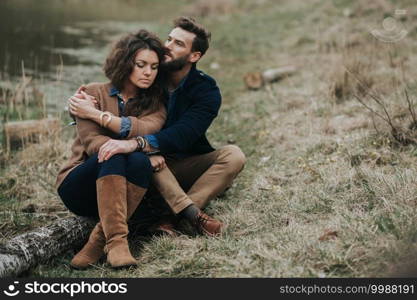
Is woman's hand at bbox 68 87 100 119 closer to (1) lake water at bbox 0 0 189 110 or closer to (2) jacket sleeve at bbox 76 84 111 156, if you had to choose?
(2) jacket sleeve at bbox 76 84 111 156

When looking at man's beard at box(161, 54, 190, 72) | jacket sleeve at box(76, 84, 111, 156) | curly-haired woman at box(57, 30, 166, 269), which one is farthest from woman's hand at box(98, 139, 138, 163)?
man's beard at box(161, 54, 190, 72)

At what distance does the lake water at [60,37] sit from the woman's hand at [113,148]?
5.97 feet

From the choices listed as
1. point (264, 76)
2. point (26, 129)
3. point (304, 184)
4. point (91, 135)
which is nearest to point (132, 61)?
point (91, 135)

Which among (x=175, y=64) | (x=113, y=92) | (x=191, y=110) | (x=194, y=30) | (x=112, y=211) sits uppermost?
(x=194, y=30)

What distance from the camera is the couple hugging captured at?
2891 mm

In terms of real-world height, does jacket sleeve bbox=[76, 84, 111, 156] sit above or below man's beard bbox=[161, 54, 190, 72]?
below

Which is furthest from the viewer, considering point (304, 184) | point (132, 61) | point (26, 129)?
point (26, 129)

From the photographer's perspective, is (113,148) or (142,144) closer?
(113,148)

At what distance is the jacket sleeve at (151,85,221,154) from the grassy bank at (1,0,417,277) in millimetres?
558

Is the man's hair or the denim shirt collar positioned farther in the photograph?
the man's hair

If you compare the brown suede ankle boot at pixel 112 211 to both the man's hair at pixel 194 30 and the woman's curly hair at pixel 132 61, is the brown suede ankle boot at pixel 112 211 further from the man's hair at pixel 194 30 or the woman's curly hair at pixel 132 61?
the man's hair at pixel 194 30

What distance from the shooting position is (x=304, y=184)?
362cm

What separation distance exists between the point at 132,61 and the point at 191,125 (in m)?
0.55

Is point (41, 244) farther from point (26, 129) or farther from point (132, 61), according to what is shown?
point (26, 129)
